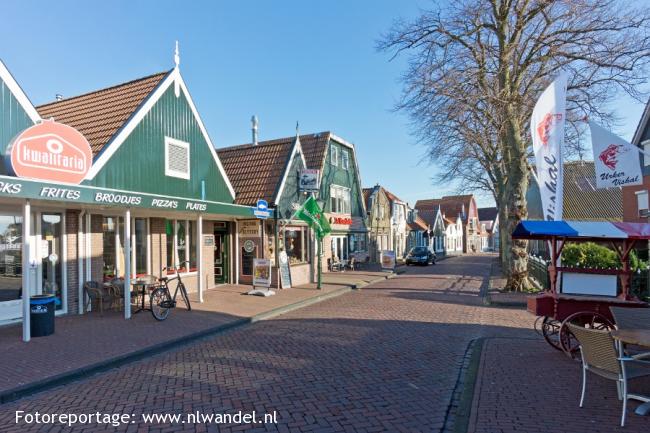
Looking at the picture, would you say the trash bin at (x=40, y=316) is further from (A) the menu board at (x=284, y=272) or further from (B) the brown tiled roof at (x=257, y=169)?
(B) the brown tiled roof at (x=257, y=169)

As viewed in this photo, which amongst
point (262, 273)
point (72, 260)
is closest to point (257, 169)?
point (262, 273)

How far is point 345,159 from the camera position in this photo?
26.2 m

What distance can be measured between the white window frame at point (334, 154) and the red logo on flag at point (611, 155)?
15949 mm

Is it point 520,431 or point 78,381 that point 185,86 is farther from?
point 520,431

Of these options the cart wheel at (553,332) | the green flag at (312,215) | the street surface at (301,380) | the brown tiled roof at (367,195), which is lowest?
the street surface at (301,380)

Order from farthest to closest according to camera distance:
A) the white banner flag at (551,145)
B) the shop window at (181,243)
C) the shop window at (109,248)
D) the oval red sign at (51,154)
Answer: the shop window at (181,243) < the shop window at (109,248) < the white banner flag at (551,145) < the oval red sign at (51,154)

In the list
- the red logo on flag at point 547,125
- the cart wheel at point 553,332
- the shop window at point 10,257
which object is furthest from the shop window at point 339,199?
the cart wheel at point 553,332

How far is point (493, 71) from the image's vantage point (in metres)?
15.2

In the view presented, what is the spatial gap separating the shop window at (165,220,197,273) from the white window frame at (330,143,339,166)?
10811mm

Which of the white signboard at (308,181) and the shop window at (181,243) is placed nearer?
the shop window at (181,243)

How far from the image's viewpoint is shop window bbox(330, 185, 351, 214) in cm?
2436

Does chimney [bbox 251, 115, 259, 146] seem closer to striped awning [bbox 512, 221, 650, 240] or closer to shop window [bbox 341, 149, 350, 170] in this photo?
shop window [bbox 341, 149, 350, 170]

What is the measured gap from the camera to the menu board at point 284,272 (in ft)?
54.5

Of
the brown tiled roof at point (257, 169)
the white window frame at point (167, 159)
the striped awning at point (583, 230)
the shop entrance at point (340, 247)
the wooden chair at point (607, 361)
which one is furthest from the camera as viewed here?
the shop entrance at point (340, 247)
